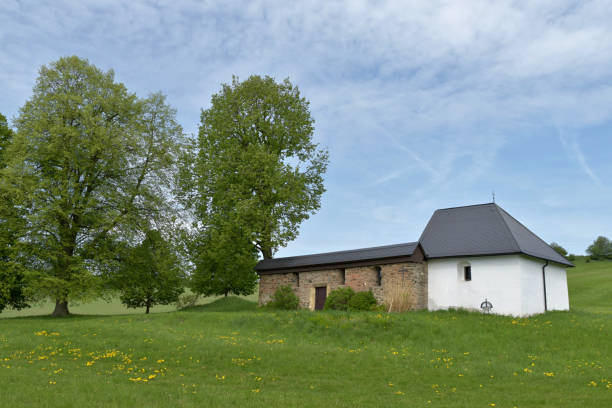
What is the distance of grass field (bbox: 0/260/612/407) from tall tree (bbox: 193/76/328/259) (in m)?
11.1

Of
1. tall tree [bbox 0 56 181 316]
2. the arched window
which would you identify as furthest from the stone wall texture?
tall tree [bbox 0 56 181 316]

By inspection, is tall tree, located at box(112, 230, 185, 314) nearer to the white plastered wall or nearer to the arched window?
the arched window

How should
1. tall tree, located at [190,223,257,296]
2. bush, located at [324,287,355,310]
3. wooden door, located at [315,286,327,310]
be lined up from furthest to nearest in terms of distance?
tall tree, located at [190,223,257,296], wooden door, located at [315,286,327,310], bush, located at [324,287,355,310]

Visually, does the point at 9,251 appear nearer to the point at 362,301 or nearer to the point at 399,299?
the point at 362,301

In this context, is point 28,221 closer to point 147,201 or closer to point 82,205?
point 82,205

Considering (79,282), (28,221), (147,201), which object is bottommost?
(79,282)

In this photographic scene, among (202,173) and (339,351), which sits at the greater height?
(202,173)

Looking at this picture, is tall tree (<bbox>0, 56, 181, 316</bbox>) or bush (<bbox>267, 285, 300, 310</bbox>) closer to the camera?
tall tree (<bbox>0, 56, 181, 316</bbox>)

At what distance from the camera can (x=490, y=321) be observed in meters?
21.9

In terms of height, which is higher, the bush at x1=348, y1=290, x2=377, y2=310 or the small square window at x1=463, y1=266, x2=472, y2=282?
the small square window at x1=463, y1=266, x2=472, y2=282

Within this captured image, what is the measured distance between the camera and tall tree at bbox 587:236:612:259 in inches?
3135

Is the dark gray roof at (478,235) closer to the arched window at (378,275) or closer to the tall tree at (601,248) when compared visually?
the arched window at (378,275)

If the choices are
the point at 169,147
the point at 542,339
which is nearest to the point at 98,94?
the point at 169,147

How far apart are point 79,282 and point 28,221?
5.30 m
